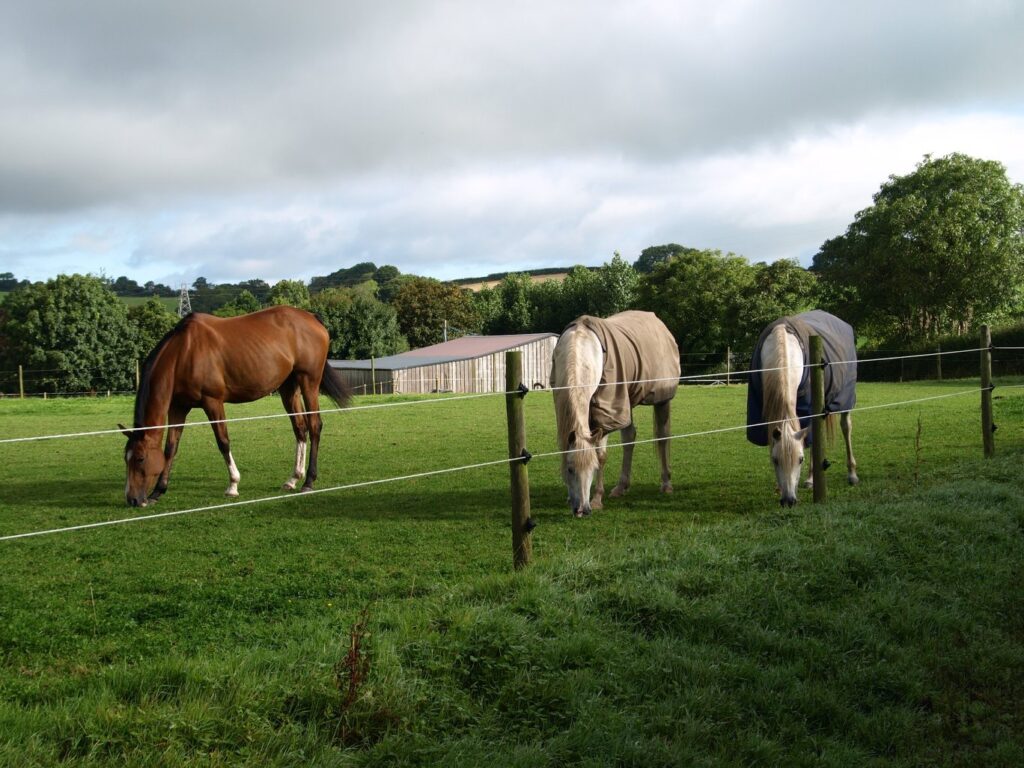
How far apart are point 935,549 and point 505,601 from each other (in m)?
3.10

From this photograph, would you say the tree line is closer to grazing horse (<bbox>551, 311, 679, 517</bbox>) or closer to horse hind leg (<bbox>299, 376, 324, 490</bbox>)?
horse hind leg (<bbox>299, 376, 324, 490</bbox>)

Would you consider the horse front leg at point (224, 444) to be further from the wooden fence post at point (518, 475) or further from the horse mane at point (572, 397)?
the wooden fence post at point (518, 475)

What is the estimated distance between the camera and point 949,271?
37531 mm

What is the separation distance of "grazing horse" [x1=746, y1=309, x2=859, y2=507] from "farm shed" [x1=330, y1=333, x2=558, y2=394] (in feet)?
97.5

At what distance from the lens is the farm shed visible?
42.2 m

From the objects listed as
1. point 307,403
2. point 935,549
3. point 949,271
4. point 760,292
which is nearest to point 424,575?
point 935,549

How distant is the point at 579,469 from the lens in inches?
271

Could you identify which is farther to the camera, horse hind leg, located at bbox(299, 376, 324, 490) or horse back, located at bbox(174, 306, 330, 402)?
horse hind leg, located at bbox(299, 376, 324, 490)

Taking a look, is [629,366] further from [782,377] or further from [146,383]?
[146,383]

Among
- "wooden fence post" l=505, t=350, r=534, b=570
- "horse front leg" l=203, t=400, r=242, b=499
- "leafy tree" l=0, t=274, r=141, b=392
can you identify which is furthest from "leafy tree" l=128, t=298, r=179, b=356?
"wooden fence post" l=505, t=350, r=534, b=570

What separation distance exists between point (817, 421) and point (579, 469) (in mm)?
2254

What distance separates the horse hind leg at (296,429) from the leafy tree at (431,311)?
61.1 m

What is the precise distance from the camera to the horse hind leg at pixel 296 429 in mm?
9234

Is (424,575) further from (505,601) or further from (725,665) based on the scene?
(725,665)
